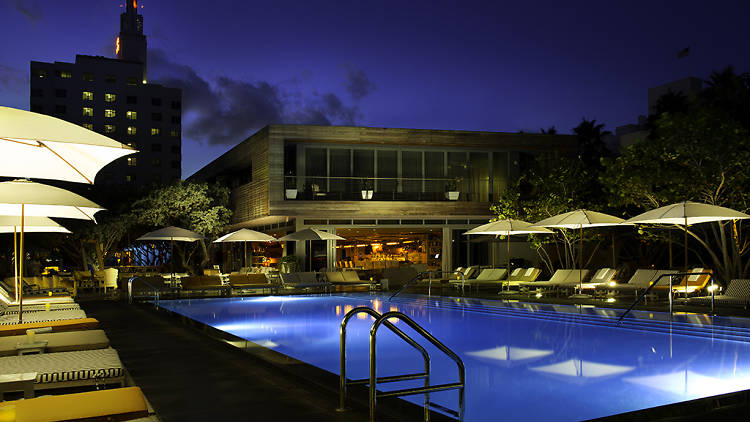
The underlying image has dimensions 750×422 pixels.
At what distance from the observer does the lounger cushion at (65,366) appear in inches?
182

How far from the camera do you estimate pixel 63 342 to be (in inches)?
231

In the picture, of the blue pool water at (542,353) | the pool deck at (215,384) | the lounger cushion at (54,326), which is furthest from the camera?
the lounger cushion at (54,326)

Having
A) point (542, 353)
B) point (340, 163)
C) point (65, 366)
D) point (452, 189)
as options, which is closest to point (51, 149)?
point (65, 366)

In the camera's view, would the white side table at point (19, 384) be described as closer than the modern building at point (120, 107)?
Yes

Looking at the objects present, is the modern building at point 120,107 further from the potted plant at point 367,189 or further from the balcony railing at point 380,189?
the potted plant at point 367,189

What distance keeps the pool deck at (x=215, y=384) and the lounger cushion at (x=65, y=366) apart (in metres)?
0.53

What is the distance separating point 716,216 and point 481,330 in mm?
5296

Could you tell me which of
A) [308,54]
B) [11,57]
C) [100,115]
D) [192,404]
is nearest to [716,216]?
[192,404]

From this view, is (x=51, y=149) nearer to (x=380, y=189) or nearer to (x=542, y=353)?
(x=542, y=353)

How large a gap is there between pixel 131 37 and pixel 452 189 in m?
128

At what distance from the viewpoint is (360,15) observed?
42375 millimetres

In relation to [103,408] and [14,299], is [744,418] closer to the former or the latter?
[103,408]

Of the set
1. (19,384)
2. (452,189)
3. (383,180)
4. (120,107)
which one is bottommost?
(19,384)

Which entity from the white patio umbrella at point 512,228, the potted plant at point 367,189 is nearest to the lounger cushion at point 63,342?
the white patio umbrella at point 512,228
